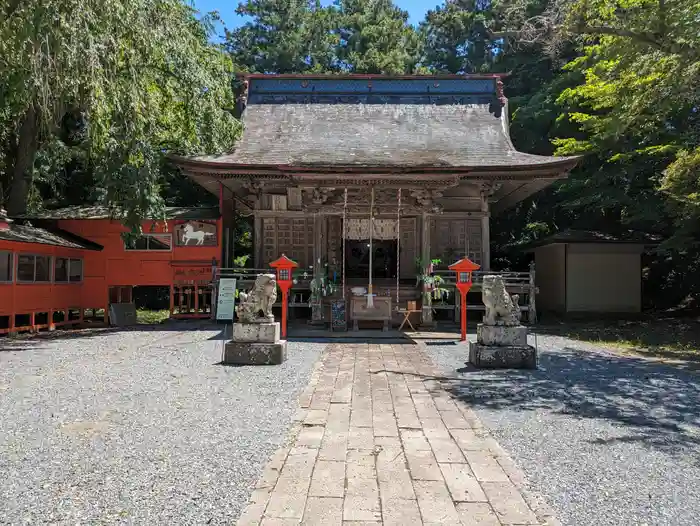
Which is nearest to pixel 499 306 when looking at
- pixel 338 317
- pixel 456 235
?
pixel 338 317

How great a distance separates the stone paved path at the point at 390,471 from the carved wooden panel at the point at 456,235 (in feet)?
29.6

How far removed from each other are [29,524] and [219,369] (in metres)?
4.51

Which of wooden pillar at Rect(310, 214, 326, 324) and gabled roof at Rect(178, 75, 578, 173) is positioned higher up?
gabled roof at Rect(178, 75, 578, 173)

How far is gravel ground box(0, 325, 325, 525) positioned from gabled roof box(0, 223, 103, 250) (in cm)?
437

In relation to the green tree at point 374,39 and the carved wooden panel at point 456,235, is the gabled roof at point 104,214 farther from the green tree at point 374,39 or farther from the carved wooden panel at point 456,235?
the green tree at point 374,39

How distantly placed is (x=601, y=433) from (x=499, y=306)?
3247 millimetres

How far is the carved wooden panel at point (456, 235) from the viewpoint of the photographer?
565 inches

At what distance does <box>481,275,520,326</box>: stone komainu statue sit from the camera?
296 inches

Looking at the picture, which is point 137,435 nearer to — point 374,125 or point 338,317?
point 338,317

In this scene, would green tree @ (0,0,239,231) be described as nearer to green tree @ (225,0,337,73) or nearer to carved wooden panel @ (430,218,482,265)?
carved wooden panel @ (430,218,482,265)

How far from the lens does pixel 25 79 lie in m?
8.55

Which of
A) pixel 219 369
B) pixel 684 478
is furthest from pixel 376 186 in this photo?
pixel 684 478

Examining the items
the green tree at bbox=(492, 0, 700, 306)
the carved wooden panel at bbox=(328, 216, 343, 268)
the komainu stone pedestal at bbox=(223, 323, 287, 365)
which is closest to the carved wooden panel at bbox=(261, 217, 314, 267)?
the carved wooden panel at bbox=(328, 216, 343, 268)

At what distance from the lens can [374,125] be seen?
53.7 feet
